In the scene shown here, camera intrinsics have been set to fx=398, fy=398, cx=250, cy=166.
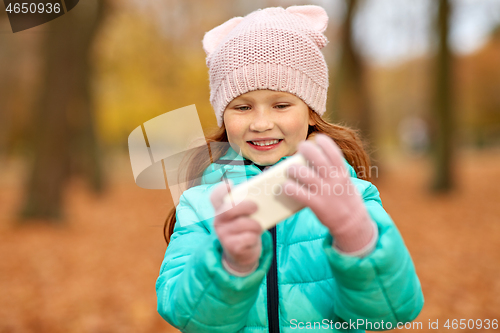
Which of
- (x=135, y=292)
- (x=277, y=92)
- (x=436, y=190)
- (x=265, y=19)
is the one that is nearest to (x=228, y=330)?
(x=277, y=92)

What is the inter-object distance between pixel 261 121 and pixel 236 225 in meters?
0.65

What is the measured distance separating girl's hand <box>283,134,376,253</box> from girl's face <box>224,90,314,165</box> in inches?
22.4

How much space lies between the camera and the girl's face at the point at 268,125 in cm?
171

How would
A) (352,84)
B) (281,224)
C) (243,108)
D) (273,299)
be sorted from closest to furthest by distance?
(273,299) → (281,224) → (243,108) → (352,84)

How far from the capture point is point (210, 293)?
130cm

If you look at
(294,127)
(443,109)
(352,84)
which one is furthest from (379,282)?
(352,84)

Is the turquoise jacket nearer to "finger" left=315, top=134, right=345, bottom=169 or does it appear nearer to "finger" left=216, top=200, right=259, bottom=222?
"finger" left=216, top=200, right=259, bottom=222

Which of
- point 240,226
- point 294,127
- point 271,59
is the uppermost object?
point 271,59

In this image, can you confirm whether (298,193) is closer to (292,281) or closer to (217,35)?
(292,281)

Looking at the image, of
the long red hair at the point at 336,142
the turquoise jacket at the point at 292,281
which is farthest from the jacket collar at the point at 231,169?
the long red hair at the point at 336,142

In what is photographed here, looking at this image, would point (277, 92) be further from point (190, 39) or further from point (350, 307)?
point (190, 39)

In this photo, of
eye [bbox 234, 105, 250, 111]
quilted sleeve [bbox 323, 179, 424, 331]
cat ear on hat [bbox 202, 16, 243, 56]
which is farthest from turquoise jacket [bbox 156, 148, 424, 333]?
cat ear on hat [bbox 202, 16, 243, 56]

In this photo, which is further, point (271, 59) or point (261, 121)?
point (271, 59)

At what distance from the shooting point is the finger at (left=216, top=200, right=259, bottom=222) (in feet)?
3.72
